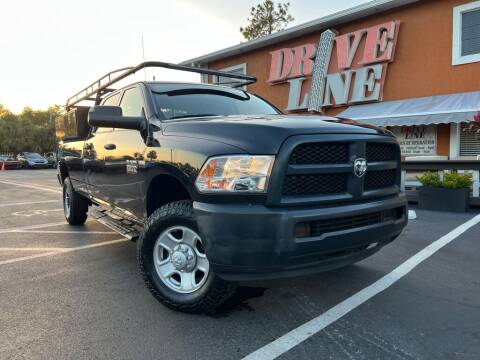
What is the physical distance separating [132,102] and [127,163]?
0.77 metres

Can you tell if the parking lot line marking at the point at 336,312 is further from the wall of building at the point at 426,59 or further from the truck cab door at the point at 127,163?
the wall of building at the point at 426,59

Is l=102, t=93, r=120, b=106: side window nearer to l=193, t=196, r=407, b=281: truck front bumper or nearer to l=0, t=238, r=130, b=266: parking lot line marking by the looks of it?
l=0, t=238, r=130, b=266: parking lot line marking

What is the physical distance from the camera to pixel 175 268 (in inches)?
130

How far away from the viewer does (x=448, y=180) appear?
325 inches

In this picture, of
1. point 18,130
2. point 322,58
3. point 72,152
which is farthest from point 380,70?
point 18,130

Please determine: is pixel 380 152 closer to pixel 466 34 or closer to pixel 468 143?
pixel 468 143

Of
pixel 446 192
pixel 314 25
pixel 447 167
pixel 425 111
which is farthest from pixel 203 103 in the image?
pixel 314 25

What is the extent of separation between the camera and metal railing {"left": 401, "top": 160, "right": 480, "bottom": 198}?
845 cm

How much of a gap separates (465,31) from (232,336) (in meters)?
11.5

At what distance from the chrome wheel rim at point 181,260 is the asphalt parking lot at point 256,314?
233 millimetres

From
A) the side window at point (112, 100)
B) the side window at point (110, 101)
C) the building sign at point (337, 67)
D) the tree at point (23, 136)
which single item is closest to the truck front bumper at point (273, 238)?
the side window at point (110, 101)

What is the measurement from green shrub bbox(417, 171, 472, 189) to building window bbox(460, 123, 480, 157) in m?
3.50

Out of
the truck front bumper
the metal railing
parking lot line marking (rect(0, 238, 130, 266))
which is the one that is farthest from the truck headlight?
the metal railing

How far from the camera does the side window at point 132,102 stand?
13.8 feet
